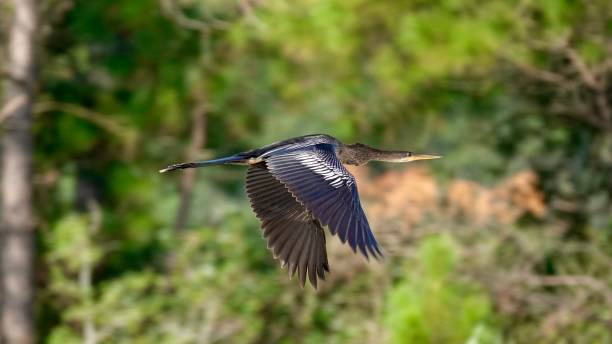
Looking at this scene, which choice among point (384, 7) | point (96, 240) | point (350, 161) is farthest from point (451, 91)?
point (350, 161)

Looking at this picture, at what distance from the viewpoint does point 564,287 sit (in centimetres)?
1017

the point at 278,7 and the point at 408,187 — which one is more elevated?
the point at 278,7

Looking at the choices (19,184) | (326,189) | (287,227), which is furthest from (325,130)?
(326,189)

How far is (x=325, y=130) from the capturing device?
38.1 ft

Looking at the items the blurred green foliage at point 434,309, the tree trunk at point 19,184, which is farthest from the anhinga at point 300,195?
the tree trunk at point 19,184

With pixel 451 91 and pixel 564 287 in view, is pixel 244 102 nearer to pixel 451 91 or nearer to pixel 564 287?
pixel 451 91

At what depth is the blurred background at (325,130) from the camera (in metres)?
9.44

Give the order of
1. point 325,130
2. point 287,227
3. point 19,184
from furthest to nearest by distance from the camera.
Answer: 1. point 325,130
2. point 19,184
3. point 287,227

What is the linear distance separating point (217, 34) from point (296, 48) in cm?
87

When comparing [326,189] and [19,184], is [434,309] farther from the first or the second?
[19,184]

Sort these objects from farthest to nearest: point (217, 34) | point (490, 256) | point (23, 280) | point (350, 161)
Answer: point (217, 34) < point (490, 256) < point (23, 280) < point (350, 161)

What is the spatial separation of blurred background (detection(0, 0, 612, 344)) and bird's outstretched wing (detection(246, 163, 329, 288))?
265 cm

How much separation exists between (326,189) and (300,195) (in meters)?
0.14

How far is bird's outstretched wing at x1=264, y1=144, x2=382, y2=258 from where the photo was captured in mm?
5164
